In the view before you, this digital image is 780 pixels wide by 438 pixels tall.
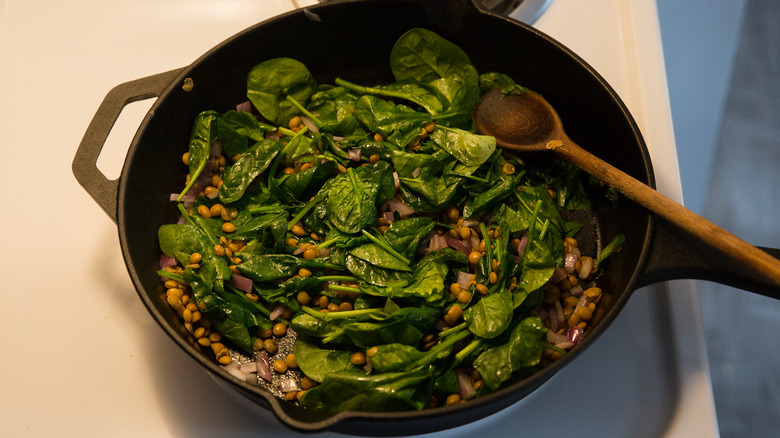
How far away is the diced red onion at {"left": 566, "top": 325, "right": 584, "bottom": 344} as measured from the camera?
3.92ft

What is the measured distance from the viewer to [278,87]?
1.45 m

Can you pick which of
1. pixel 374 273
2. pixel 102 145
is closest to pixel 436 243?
pixel 374 273

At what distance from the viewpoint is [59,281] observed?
1.38 metres

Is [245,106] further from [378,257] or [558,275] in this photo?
[558,275]

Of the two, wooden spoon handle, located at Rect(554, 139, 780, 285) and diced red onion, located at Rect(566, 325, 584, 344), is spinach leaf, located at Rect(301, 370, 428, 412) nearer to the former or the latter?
diced red onion, located at Rect(566, 325, 584, 344)

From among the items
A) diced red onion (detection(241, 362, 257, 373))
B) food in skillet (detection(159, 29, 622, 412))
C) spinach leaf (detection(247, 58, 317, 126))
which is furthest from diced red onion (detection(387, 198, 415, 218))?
diced red onion (detection(241, 362, 257, 373))

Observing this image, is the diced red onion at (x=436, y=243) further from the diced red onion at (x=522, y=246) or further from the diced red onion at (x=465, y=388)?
the diced red onion at (x=465, y=388)

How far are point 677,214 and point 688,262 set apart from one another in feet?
0.27

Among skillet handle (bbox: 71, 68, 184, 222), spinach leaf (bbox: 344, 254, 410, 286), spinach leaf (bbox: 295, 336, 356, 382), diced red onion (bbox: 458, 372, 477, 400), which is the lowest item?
diced red onion (bbox: 458, 372, 477, 400)

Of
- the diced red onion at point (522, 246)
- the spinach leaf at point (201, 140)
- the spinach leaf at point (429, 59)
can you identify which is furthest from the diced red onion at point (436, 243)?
the spinach leaf at point (201, 140)

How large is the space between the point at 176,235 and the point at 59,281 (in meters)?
0.32

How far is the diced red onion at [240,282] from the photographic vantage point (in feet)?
4.18

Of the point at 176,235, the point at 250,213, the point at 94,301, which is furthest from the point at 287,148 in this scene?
the point at 94,301

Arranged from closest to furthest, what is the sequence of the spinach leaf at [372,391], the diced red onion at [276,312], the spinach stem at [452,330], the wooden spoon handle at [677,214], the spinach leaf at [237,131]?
the wooden spoon handle at [677,214], the spinach leaf at [372,391], the spinach stem at [452,330], the diced red onion at [276,312], the spinach leaf at [237,131]
